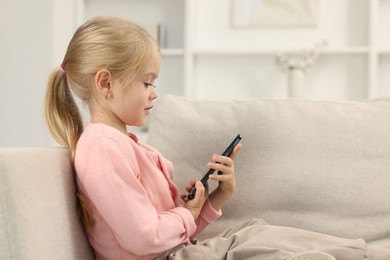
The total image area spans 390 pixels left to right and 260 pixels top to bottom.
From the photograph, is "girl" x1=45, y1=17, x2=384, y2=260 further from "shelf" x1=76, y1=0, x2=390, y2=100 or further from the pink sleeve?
"shelf" x1=76, y1=0, x2=390, y2=100

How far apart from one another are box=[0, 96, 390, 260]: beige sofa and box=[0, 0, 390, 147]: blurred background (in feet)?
6.27

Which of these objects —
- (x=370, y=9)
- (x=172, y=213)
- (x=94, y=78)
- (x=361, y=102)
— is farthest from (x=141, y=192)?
(x=370, y=9)

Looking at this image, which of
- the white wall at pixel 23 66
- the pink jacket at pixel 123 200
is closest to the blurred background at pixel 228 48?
the white wall at pixel 23 66

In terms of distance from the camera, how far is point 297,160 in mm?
1575

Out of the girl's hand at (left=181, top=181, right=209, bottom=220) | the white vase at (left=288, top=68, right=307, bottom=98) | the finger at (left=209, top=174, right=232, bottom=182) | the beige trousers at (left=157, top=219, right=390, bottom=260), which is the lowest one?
the beige trousers at (left=157, top=219, right=390, bottom=260)

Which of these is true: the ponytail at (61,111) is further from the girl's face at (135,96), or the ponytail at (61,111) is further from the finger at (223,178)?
the finger at (223,178)

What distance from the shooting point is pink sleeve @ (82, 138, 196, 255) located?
1119 mm

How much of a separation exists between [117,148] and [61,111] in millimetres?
214

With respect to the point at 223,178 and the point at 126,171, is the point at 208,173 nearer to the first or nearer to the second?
the point at 223,178

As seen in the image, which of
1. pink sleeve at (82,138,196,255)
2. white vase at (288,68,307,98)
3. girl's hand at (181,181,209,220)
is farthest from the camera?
white vase at (288,68,307,98)

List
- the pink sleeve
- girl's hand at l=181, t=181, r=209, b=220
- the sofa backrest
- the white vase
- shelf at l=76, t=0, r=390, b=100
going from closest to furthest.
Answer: the sofa backrest < the pink sleeve < girl's hand at l=181, t=181, r=209, b=220 < the white vase < shelf at l=76, t=0, r=390, b=100

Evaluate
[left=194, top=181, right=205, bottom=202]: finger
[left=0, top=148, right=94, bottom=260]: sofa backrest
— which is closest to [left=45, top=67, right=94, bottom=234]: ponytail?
[left=0, top=148, right=94, bottom=260]: sofa backrest

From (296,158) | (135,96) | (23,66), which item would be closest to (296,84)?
(23,66)

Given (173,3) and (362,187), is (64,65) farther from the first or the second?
(173,3)
